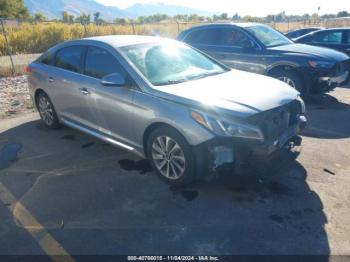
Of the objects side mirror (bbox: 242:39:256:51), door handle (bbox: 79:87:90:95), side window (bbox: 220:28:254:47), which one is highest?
side window (bbox: 220:28:254:47)

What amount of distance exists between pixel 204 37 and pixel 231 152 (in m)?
5.60

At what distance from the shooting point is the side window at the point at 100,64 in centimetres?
430

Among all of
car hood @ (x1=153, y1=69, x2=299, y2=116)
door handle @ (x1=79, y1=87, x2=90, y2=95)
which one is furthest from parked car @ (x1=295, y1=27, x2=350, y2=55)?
door handle @ (x1=79, y1=87, x2=90, y2=95)

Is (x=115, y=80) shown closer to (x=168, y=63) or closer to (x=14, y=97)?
(x=168, y=63)

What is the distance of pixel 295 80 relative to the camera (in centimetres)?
706

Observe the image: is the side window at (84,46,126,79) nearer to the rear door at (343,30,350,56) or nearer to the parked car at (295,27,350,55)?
the parked car at (295,27,350,55)

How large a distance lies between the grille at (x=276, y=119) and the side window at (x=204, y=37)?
15.1 ft

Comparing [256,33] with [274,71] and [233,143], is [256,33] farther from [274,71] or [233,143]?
[233,143]

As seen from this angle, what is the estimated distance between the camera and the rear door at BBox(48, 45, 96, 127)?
A: 4.87 metres

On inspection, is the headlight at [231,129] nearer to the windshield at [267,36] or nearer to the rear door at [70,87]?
the rear door at [70,87]

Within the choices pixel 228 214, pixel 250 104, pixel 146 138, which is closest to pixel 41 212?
pixel 146 138

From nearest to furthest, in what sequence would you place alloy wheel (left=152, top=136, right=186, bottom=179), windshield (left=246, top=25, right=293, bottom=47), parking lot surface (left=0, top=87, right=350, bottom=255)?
parking lot surface (left=0, top=87, right=350, bottom=255), alloy wheel (left=152, top=136, right=186, bottom=179), windshield (left=246, top=25, right=293, bottom=47)

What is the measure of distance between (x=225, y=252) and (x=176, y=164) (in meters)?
1.22

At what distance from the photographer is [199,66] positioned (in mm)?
4688
